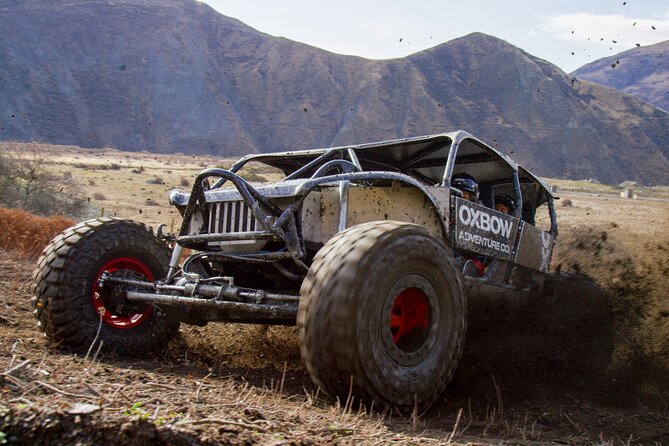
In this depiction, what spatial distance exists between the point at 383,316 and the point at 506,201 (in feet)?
12.3

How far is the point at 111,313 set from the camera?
564 cm

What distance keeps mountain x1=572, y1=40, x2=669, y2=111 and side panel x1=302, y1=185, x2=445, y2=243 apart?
17033 centimetres

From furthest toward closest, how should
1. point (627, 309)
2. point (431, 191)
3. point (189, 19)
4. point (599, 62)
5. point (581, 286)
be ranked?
1. point (599, 62)
2. point (189, 19)
3. point (581, 286)
4. point (627, 309)
5. point (431, 191)

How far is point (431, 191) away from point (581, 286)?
2.44 meters

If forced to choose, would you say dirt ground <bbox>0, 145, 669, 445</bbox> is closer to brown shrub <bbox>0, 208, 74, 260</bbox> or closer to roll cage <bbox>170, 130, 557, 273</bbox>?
roll cage <bbox>170, 130, 557, 273</bbox>

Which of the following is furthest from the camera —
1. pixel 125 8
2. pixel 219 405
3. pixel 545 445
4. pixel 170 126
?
pixel 125 8

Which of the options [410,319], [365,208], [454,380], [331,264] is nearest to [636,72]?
[365,208]

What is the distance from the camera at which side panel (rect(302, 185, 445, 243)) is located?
208 inches

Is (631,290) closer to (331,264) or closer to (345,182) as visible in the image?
(345,182)

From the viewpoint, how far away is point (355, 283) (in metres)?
3.80

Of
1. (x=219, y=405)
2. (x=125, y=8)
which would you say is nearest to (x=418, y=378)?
(x=219, y=405)

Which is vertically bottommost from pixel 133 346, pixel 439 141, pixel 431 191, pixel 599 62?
pixel 133 346

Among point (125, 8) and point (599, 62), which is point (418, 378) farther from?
point (599, 62)

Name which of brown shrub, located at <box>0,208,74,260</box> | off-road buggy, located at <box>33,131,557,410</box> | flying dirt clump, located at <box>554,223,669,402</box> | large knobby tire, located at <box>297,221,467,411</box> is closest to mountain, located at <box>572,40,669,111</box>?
brown shrub, located at <box>0,208,74,260</box>
